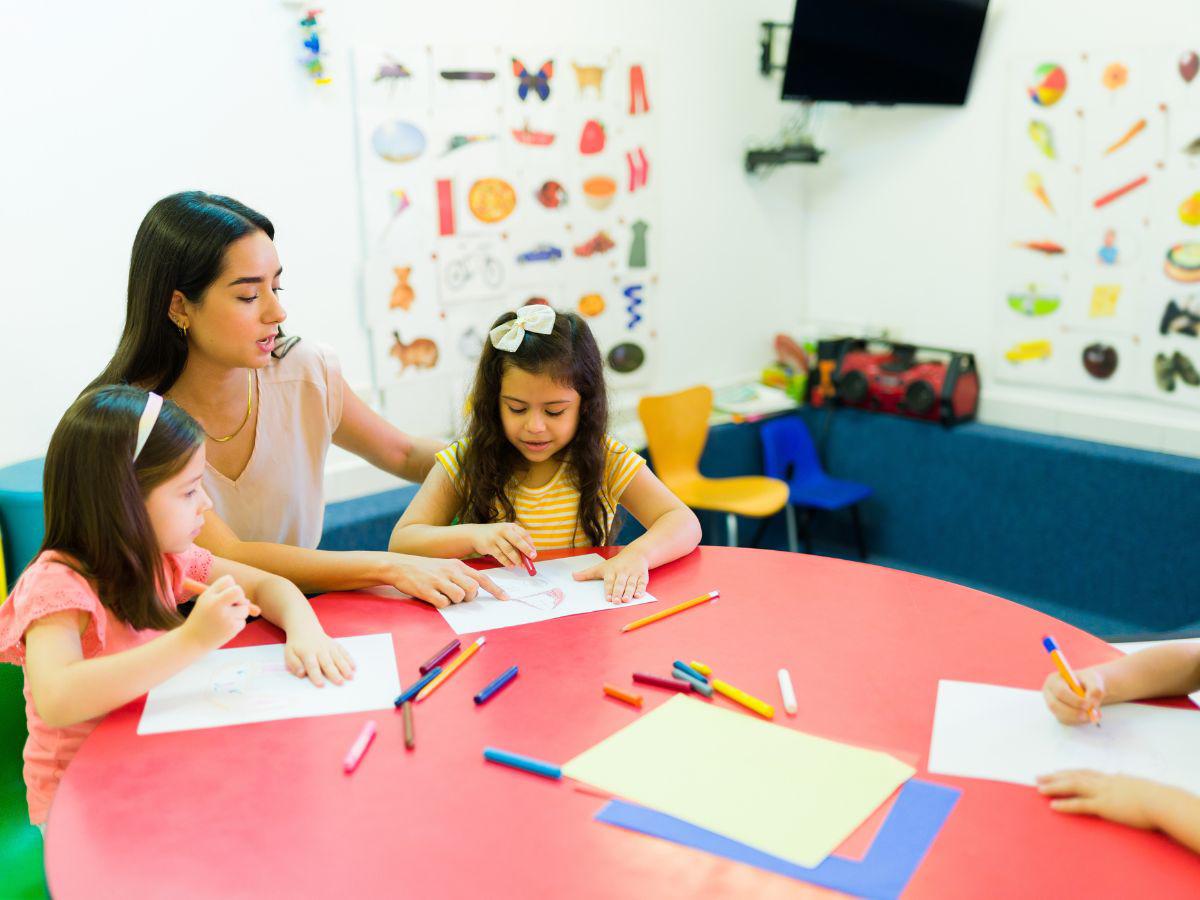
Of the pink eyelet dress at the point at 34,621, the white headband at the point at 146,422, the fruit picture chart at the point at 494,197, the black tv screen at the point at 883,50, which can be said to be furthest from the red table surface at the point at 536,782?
the black tv screen at the point at 883,50

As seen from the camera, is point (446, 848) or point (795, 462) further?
point (795, 462)

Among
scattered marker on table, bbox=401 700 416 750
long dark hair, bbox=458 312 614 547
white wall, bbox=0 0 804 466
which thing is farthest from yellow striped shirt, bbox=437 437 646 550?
white wall, bbox=0 0 804 466

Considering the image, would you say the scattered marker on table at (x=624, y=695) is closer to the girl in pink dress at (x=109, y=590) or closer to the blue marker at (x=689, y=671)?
the blue marker at (x=689, y=671)

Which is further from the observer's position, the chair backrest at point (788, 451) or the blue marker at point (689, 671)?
the chair backrest at point (788, 451)

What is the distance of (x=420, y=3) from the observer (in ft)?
10.4

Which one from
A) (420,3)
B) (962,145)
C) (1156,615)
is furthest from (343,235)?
(1156,615)

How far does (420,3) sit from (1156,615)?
9.33 ft

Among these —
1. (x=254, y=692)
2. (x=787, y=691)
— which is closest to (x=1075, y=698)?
(x=787, y=691)

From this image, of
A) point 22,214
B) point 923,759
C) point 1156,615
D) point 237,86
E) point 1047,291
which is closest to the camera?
point 923,759

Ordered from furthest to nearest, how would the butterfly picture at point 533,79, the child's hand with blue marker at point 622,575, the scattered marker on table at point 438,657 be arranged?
1. the butterfly picture at point 533,79
2. the child's hand with blue marker at point 622,575
3. the scattered marker on table at point 438,657

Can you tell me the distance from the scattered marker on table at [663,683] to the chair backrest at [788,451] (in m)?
→ 2.63

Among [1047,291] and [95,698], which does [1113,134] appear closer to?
[1047,291]

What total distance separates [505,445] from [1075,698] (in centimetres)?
117

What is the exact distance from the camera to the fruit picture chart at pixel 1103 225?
3.31m
